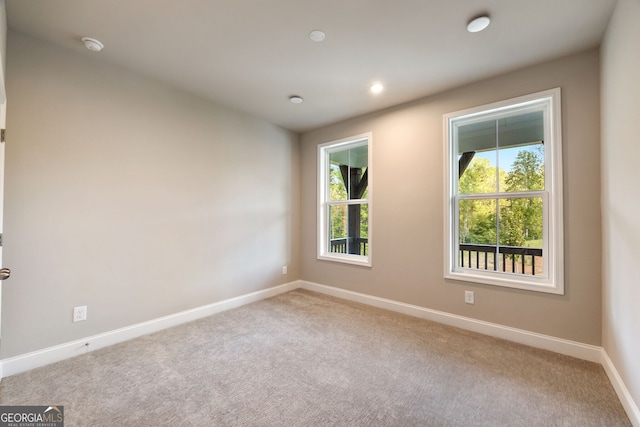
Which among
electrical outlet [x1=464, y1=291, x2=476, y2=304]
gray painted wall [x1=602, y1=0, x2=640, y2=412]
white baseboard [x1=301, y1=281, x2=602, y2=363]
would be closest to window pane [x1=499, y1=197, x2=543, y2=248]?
gray painted wall [x1=602, y1=0, x2=640, y2=412]

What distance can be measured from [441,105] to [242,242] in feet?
9.42

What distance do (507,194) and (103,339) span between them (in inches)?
155

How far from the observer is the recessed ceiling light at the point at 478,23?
1.89 metres

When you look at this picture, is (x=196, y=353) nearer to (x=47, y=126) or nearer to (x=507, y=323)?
(x=47, y=126)

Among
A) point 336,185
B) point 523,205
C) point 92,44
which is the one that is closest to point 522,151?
point 523,205

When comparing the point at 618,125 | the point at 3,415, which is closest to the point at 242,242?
the point at 3,415

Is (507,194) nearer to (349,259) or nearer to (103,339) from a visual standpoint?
(349,259)

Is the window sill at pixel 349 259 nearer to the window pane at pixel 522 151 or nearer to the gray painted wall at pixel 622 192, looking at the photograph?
the window pane at pixel 522 151

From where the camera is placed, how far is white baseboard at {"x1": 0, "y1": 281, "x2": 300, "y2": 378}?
2.02 meters

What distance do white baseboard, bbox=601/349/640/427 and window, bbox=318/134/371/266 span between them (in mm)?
2184

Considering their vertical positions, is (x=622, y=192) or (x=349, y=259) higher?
(x=622, y=192)

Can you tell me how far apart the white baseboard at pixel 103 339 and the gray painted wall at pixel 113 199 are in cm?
6

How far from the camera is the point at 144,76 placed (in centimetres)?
270

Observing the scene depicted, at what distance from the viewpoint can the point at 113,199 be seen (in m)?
2.49
